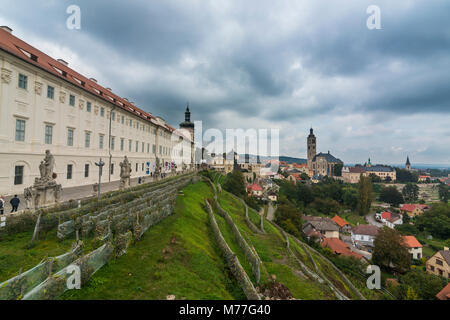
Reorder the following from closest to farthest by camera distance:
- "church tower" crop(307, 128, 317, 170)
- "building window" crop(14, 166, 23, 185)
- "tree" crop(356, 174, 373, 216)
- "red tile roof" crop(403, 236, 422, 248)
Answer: "building window" crop(14, 166, 23, 185) → "red tile roof" crop(403, 236, 422, 248) → "tree" crop(356, 174, 373, 216) → "church tower" crop(307, 128, 317, 170)

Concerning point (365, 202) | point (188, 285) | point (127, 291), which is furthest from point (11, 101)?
point (365, 202)

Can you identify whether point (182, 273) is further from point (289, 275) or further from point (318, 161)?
point (318, 161)

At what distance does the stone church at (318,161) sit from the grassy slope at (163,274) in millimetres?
154405

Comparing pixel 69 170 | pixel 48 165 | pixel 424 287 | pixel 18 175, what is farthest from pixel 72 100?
pixel 424 287

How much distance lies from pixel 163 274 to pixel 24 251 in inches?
244

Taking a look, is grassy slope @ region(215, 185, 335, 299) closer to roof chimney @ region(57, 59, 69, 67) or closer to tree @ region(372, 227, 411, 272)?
tree @ region(372, 227, 411, 272)

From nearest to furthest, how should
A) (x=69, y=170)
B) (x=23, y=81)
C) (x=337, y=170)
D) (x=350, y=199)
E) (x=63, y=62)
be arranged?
(x=23, y=81), (x=69, y=170), (x=63, y=62), (x=350, y=199), (x=337, y=170)

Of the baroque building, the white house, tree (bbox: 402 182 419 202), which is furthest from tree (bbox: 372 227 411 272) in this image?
tree (bbox: 402 182 419 202)

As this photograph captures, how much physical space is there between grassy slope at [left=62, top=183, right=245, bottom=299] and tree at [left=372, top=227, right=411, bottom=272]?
3546 cm

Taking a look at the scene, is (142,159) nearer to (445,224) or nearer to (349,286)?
(349,286)

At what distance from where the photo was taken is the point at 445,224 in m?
54.8

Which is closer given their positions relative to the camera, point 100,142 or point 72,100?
point 72,100

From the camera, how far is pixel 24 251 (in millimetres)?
8508

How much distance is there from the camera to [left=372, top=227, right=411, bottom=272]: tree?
32.7 meters
